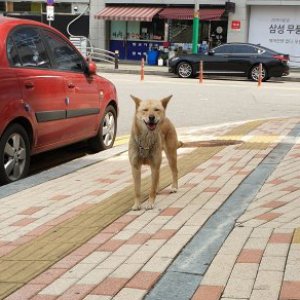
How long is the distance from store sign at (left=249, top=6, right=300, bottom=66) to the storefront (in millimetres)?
1654

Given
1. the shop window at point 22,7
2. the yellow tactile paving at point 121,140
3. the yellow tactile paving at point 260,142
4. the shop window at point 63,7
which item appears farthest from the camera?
the shop window at point 22,7

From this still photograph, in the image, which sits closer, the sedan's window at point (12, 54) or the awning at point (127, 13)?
the sedan's window at point (12, 54)

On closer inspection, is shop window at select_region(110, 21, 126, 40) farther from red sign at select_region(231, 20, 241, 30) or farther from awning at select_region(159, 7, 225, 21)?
red sign at select_region(231, 20, 241, 30)

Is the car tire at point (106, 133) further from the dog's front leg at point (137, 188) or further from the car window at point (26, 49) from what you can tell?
the dog's front leg at point (137, 188)

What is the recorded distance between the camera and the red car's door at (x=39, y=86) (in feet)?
20.9

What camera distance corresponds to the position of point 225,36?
31.6 meters

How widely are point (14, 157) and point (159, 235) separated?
2483 mm

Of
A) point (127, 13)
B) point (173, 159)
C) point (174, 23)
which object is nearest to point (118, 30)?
point (127, 13)

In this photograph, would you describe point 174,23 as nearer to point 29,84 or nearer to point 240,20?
point 240,20

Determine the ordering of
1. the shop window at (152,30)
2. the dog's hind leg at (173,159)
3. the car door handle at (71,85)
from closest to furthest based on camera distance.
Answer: the dog's hind leg at (173,159), the car door handle at (71,85), the shop window at (152,30)

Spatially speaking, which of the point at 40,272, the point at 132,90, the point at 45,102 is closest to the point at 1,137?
the point at 45,102

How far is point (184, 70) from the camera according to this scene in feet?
81.4

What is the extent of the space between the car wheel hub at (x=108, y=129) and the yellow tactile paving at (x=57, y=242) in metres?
2.57

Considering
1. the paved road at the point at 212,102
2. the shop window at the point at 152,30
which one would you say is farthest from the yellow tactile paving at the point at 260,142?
the shop window at the point at 152,30
